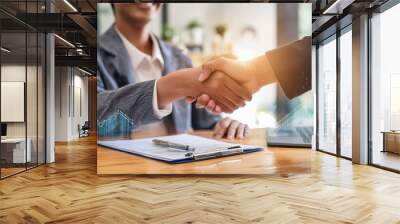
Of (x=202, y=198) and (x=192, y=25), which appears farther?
(x=192, y=25)

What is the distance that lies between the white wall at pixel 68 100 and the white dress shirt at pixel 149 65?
8325 mm

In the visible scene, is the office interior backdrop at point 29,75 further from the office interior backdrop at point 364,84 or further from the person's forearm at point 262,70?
the office interior backdrop at point 364,84

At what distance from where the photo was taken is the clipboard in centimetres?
535

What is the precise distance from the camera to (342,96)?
27.0 feet

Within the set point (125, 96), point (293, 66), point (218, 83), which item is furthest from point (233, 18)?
point (125, 96)

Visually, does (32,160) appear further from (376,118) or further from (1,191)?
(376,118)

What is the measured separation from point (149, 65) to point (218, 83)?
3.25 ft

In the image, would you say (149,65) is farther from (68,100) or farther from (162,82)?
(68,100)

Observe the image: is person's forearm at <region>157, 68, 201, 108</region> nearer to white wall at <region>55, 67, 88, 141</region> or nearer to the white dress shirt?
the white dress shirt

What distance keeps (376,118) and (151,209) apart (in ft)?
15.5

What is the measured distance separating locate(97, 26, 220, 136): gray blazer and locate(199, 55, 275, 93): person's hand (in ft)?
1.47

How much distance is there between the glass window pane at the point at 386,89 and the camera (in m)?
6.19

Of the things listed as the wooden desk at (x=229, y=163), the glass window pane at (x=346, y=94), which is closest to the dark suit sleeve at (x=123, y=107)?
the wooden desk at (x=229, y=163)

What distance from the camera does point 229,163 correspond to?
5.45m
